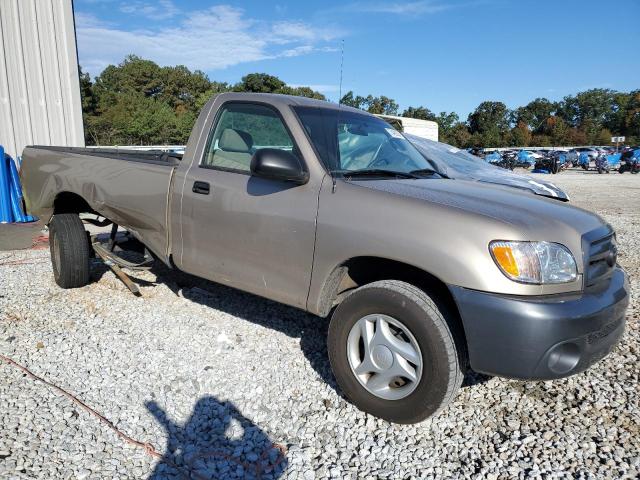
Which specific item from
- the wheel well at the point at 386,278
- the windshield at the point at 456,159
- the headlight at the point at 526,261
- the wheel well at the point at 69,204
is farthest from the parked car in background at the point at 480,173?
the wheel well at the point at 69,204

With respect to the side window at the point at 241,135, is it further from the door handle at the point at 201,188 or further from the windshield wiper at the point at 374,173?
the windshield wiper at the point at 374,173

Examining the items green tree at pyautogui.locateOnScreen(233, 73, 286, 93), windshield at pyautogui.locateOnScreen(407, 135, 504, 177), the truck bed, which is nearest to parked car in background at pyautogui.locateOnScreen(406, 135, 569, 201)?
windshield at pyautogui.locateOnScreen(407, 135, 504, 177)

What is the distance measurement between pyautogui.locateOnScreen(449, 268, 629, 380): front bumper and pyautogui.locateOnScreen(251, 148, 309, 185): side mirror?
3.81 ft

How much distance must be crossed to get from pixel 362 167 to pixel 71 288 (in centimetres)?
350

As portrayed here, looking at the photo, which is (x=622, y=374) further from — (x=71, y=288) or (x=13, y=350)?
(x=71, y=288)

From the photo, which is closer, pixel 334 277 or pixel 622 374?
pixel 334 277

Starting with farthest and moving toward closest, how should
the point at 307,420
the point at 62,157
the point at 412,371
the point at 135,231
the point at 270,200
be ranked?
the point at 62,157 → the point at 135,231 → the point at 270,200 → the point at 307,420 → the point at 412,371

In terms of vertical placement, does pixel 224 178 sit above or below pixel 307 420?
above

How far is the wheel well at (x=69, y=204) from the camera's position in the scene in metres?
4.73

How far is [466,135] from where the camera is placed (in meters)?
76.6

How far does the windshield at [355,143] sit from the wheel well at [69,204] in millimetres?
2832

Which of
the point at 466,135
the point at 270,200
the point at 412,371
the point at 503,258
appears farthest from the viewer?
the point at 466,135

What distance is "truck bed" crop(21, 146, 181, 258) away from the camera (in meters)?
3.75

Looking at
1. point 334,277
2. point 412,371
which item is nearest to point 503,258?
point 412,371
